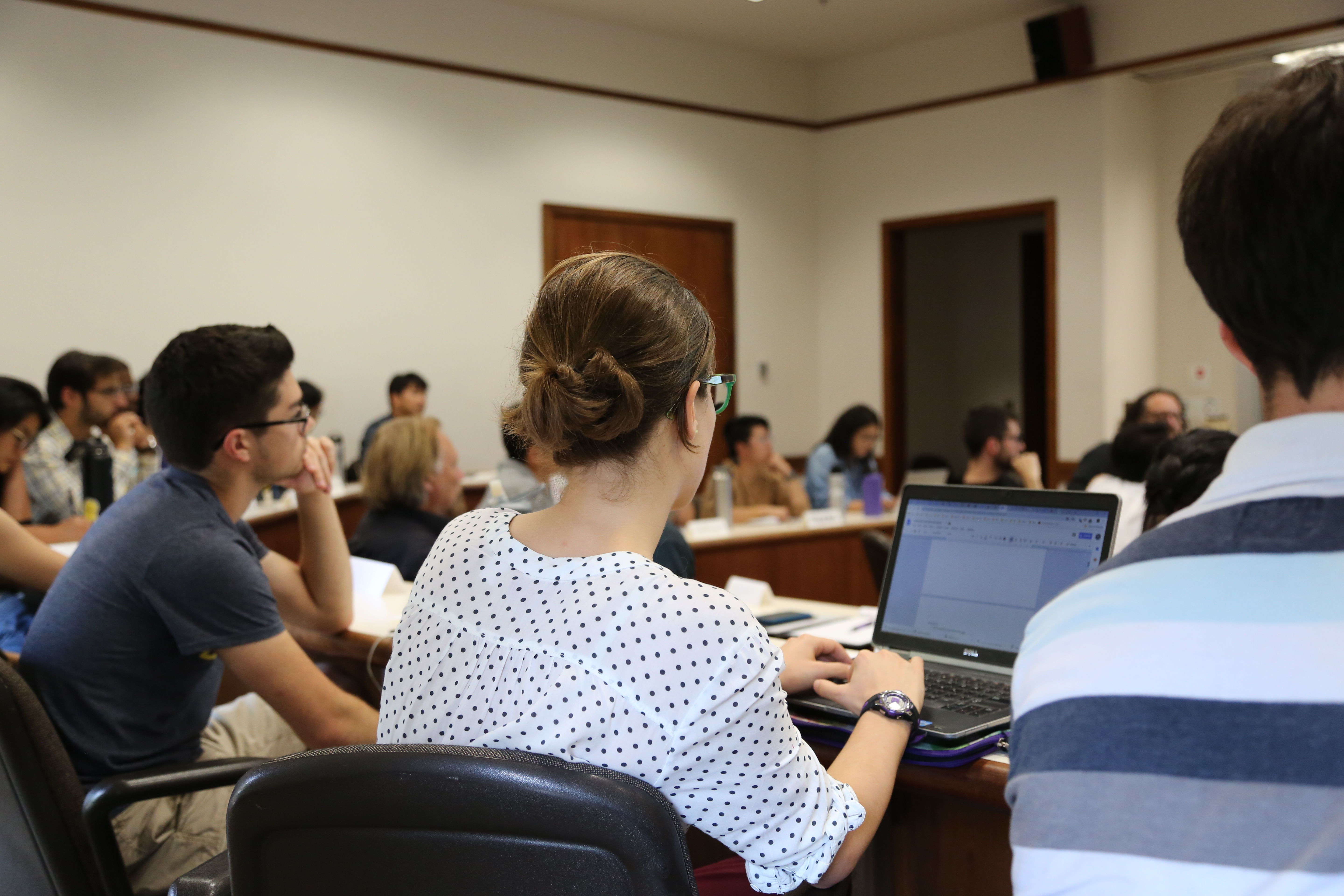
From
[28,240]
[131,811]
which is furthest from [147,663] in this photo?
[28,240]

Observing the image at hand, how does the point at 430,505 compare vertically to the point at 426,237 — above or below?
below

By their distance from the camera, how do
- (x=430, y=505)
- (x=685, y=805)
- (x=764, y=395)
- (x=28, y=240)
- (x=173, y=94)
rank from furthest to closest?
(x=764, y=395), (x=173, y=94), (x=28, y=240), (x=430, y=505), (x=685, y=805)

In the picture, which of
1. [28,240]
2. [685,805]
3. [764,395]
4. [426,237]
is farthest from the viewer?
[764,395]

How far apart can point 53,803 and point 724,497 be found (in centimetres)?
339

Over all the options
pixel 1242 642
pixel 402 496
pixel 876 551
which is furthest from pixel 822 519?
pixel 1242 642

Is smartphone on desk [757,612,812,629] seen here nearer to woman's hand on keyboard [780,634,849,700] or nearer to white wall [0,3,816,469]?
woman's hand on keyboard [780,634,849,700]

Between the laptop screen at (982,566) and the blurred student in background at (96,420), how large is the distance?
3495 millimetres

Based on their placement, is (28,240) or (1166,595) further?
(28,240)

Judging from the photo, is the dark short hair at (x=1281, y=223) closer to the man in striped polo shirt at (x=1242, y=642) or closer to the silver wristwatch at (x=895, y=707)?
the man in striped polo shirt at (x=1242, y=642)

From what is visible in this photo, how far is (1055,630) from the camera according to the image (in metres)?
0.72

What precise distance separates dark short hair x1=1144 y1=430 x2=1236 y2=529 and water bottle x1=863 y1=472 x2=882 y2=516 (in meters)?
3.14

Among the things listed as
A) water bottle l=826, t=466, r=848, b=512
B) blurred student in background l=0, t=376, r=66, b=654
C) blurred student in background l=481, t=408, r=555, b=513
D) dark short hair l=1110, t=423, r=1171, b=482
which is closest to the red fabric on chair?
blurred student in background l=481, t=408, r=555, b=513

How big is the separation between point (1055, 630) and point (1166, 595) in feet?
0.23

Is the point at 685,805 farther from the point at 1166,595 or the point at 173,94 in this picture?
the point at 173,94
